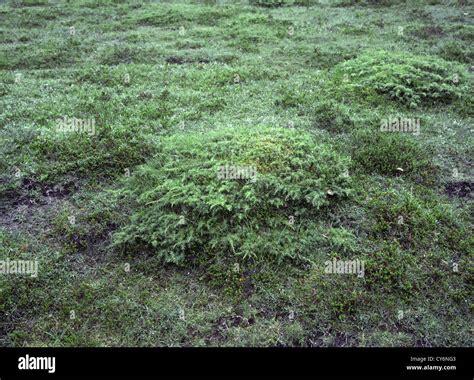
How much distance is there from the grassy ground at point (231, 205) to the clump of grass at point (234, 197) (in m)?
0.07

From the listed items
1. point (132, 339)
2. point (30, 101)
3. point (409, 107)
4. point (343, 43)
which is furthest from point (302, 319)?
point (343, 43)

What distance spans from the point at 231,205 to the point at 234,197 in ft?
1.13

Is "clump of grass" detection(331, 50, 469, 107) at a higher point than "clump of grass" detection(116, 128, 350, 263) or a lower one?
higher

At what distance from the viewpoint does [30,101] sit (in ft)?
53.3

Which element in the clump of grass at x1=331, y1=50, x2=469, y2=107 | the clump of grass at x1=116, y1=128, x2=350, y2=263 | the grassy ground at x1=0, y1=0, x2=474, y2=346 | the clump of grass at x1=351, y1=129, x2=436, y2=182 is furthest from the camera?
the clump of grass at x1=331, y1=50, x2=469, y2=107

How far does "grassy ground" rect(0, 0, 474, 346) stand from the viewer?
29.5ft

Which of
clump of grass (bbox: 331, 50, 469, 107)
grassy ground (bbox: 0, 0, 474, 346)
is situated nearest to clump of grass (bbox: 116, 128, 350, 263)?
grassy ground (bbox: 0, 0, 474, 346)

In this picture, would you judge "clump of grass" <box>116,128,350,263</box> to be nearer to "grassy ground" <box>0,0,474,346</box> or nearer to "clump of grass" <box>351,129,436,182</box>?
"grassy ground" <box>0,0,474,346</box>

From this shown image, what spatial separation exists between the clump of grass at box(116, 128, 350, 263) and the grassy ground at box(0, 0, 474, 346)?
7cm

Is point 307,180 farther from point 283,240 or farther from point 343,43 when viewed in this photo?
point 343,43

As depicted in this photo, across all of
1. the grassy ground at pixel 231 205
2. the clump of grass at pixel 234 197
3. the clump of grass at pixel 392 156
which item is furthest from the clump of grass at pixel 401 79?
the clump of grass at pixel 234 197

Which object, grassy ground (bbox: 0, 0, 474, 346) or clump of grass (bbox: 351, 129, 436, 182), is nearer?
grassy ground (bbox: 0, 0, 474, 346)

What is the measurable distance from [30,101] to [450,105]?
14.3 meters

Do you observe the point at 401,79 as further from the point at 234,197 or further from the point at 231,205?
the point at 231,205
